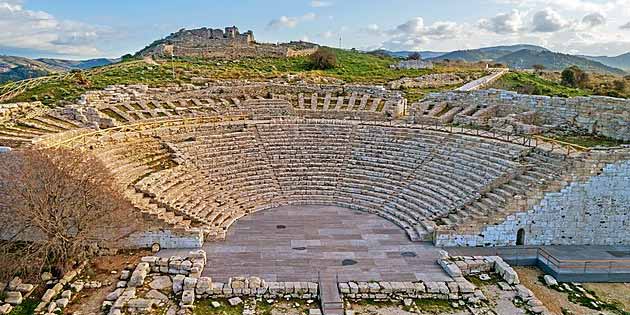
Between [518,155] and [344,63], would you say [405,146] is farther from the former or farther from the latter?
[344,63]

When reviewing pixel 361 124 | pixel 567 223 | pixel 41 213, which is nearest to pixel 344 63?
pixel 361 124

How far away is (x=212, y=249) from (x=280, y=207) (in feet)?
16.6

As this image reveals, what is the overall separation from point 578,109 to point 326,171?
13.7 metres

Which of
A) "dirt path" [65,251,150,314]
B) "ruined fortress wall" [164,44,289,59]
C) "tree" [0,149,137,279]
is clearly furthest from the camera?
"ruined fortress wall" [164,44,289,59]

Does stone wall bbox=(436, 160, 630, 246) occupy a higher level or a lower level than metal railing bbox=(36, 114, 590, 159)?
lower

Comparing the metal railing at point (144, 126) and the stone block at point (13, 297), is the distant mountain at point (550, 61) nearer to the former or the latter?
the metal railing at point (144, 126)

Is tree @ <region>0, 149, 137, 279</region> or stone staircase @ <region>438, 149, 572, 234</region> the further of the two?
stone staircase @ <region>438, 149, 572, 234</region>

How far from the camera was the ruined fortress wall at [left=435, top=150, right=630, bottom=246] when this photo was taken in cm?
1800

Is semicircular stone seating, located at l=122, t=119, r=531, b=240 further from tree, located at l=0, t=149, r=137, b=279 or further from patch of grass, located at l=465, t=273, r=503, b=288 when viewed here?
tree, located at l=0, t=149, r=137, b=279

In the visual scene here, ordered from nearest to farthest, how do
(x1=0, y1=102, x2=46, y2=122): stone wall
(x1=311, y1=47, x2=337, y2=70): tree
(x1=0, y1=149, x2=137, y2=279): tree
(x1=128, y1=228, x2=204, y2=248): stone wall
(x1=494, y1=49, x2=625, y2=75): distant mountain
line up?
(x1=0, y1=149, x2=137, y2=279): tree < (x1=128, y1=228, x2=204, y2=248): stone wall < (x1=0, y1=102, x2=46, y2=122): stone wall < (x1=311, y1=47, x2=337, y2=70): tree < (x1=494, y1=49, x2=625, y2=75): distant mountain

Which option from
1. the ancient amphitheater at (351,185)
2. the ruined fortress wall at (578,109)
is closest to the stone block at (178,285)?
the ancient amphitheater at (351,185)

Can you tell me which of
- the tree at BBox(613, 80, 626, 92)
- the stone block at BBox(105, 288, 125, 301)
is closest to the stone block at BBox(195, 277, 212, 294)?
the stone block at BBox(105, 288, 125, 301)

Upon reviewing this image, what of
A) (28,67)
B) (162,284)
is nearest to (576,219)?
(162,284)

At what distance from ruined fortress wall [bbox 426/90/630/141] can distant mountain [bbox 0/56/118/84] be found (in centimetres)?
4470
